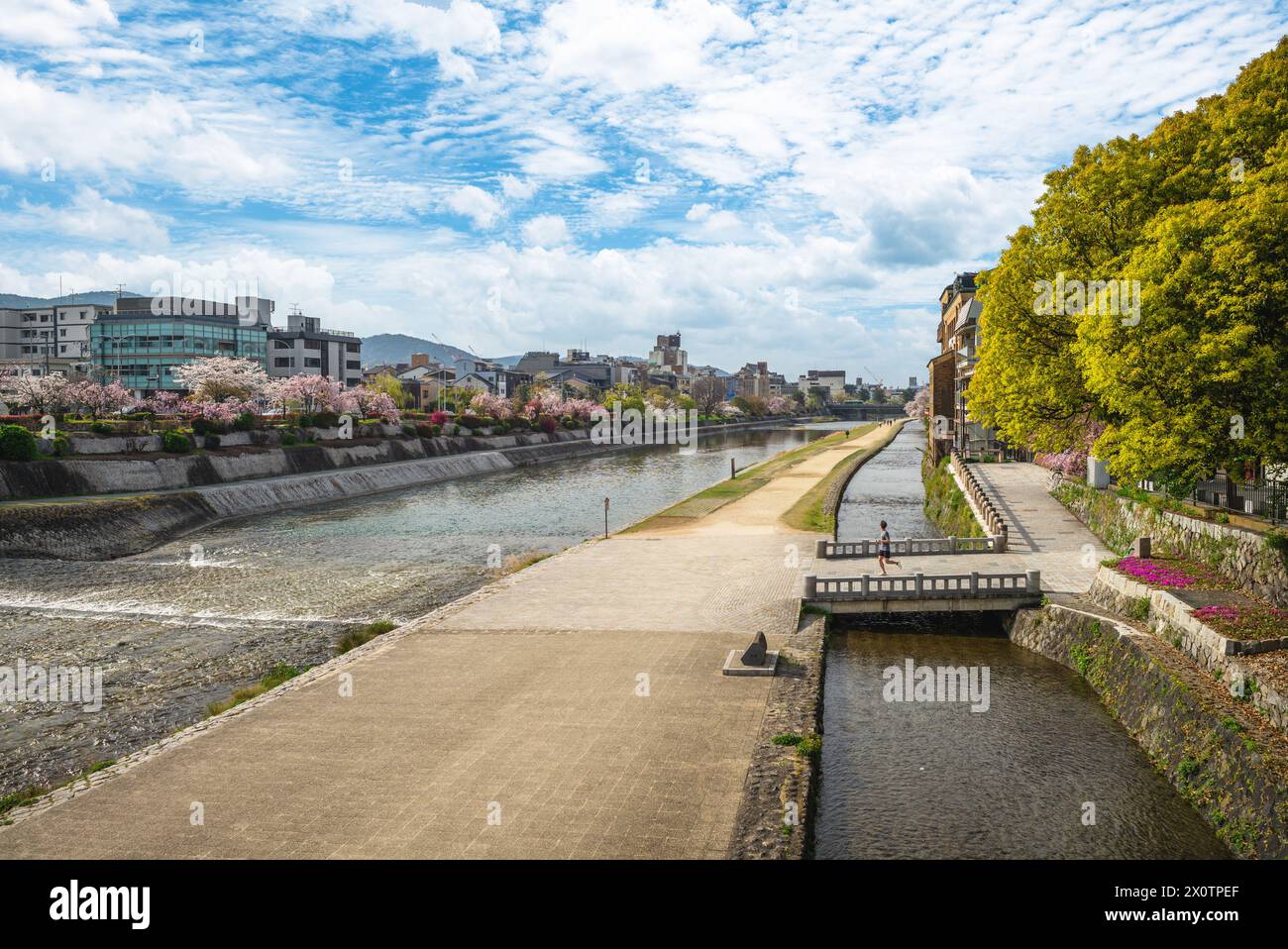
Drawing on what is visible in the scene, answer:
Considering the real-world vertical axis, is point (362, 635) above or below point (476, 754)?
Result: below

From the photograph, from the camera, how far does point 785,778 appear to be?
14.7m

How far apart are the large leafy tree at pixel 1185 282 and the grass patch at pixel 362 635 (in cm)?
2213

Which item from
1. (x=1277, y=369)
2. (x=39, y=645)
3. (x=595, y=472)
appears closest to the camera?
(x=1277, y=369)

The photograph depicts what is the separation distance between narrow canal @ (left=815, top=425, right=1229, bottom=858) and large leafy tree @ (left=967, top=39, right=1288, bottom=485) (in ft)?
24.1

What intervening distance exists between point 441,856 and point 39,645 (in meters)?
21.6

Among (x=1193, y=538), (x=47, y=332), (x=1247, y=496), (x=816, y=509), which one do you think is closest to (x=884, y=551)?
(x=1193, y=538)

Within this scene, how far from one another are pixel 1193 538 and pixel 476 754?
74.1ft

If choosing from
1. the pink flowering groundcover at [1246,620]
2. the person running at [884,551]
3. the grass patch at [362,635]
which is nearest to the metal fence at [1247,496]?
the pink flowering groundcover at [1246,620]

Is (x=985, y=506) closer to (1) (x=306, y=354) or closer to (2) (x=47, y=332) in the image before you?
(1) (x=306, y=354)

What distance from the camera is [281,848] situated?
1209 centimetres

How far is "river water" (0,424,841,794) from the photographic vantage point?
66.4 feet

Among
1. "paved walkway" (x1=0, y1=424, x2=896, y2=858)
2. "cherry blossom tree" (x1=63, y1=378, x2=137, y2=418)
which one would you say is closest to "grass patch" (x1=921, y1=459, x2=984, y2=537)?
"paved walkway" (x1=0, y1=424, x2=896, y2=858)

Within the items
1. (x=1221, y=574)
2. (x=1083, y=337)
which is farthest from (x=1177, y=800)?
(x=1083, y=337)
